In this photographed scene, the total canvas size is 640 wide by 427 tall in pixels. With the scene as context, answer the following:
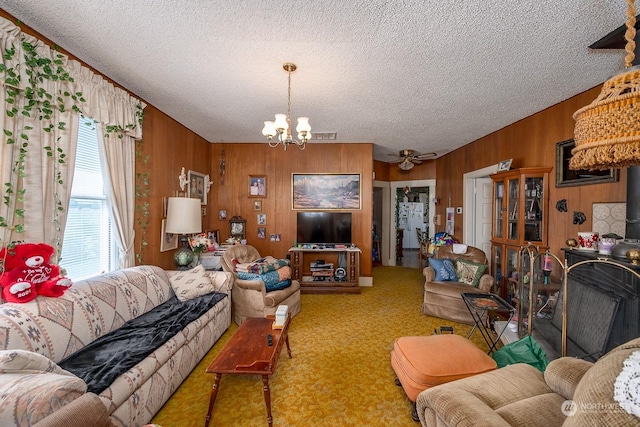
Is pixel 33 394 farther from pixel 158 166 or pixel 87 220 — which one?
pixel 158 166

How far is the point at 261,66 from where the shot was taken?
240 cm

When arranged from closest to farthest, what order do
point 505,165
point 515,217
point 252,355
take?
point 252,355
point 515,217
point 505,165

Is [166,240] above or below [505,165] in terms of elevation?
below

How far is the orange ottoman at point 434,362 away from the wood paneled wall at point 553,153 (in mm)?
2101

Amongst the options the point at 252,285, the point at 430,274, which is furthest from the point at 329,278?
Answer: the point at 252,285

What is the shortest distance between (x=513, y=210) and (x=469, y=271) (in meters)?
1.04

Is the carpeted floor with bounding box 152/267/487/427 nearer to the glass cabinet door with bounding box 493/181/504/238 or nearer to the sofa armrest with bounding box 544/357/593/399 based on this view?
the sofa armrest with bounding box 544/357/593/399

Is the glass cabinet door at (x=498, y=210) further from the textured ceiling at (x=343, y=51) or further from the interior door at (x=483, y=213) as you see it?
the textured ceiling at (x=343, y=51)


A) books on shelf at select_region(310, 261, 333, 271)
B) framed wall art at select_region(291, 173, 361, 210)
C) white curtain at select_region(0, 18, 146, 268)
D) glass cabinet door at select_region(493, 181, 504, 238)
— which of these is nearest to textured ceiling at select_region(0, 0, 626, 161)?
white curtain at select_region(0, 18, 146, 268)

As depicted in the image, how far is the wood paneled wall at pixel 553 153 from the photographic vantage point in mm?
2762

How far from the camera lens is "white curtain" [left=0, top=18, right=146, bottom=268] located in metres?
1.80

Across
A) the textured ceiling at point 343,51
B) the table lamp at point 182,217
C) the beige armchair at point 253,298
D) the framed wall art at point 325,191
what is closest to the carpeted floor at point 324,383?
the beige armchair at point 253,298

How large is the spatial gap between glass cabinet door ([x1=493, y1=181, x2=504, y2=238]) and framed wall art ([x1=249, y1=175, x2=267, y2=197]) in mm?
3817

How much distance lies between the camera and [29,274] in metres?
1.75
